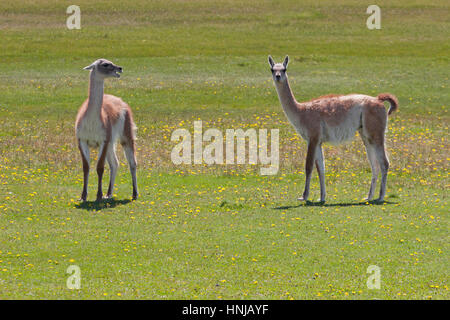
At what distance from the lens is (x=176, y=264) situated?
1278 cm

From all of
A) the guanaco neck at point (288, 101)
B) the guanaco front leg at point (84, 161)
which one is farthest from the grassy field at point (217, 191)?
the guanaco neck at point (288, 101)

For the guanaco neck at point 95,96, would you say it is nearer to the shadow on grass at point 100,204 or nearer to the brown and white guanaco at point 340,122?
the shadow on grass at point 100,204

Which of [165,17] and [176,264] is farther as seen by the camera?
[165,17]

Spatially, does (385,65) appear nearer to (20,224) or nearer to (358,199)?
(358,199)

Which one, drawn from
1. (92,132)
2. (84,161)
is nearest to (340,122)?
(92,132)

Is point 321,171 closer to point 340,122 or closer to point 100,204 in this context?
point 340,122

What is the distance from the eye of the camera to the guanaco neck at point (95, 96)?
17.5 metres

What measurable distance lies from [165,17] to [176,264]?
175ft

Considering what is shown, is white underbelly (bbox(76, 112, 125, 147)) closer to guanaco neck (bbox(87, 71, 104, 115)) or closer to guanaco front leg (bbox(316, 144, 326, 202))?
guanaco neck (bbox(87, 71, 104, 115))

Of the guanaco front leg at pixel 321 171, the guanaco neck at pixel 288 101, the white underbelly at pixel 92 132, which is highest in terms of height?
the guanaco neck at pixel 288 101

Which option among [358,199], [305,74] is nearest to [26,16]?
[305,74]

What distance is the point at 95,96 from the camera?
1759 centimetres

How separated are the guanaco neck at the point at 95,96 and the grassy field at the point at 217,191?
84.2 inches
